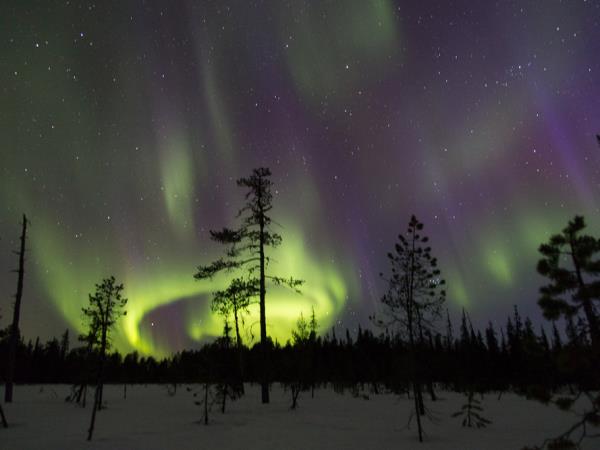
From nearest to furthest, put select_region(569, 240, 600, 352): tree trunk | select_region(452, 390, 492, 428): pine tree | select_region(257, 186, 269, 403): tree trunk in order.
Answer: select_region(569, 240, 600, 352): tree trunk, select_region(452, 390, 492, 428): pine tree, select_region(257, 186, 269, 403): tree trunk

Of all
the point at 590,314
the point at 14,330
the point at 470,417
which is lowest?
the point at 470,417

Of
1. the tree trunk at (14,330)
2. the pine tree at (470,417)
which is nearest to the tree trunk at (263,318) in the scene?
the pine tree at (470,417)

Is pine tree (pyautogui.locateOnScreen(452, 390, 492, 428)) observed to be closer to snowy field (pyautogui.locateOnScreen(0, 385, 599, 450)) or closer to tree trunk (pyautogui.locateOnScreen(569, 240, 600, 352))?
snowy field (pyautogui.locateOnScreen(0, 385, 599, 450))

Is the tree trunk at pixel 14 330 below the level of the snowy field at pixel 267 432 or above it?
above

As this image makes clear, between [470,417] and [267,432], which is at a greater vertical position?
[267,432]

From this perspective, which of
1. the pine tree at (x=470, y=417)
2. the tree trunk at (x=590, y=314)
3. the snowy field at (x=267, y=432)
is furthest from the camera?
the pine tree at (x=470, y=417)

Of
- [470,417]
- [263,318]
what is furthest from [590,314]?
[263,318]

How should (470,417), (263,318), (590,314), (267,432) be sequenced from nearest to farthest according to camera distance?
(590,314), (267,432), (470,417), (263,318)

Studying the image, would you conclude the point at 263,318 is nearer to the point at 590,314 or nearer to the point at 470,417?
the point at 470,417

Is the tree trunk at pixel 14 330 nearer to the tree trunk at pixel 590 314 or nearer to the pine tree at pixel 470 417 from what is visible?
the pine tree at pixel 470 417

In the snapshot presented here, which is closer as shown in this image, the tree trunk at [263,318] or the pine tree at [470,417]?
the pine tree at [470,417]

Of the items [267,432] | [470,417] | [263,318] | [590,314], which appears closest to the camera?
[590,314]

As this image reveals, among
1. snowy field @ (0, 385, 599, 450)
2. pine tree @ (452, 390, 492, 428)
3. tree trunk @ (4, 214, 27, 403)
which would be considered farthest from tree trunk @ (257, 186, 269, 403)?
tree trunk @ (4, 214, 27, 403)

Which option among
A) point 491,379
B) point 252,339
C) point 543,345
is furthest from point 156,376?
point 543,345
